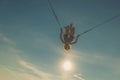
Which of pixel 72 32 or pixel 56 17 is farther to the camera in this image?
pixel 72 32

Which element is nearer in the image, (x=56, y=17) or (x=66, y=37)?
(x=56, y=17)

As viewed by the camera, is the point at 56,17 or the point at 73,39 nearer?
the point at 56,17

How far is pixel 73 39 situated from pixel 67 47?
4.36 feet

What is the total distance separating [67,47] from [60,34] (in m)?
1.98

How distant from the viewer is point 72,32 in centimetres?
2992

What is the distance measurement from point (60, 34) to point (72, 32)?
1.92 metres

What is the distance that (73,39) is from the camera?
3088 cm

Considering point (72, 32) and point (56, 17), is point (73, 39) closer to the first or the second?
point (72, 32)

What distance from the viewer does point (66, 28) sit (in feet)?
98.9

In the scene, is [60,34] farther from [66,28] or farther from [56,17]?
[56,17]

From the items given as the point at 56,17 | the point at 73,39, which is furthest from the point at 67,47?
the point at 56,17

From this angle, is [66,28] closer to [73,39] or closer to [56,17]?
[73,39]

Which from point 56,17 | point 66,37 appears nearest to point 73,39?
point 66,37

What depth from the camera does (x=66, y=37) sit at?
30625mm
